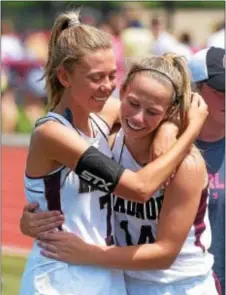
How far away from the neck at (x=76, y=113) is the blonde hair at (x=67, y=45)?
0.06 m

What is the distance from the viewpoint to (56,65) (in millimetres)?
3027

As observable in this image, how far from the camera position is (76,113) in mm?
2996

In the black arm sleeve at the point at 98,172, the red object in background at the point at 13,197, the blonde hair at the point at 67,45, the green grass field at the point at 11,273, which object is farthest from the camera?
the red object in background at the point at 13,197

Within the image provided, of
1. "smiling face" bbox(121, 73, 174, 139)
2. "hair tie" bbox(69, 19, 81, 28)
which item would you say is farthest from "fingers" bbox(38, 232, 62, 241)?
"hair tie" bbox(69, 19, 81, 28)

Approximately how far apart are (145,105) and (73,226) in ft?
1.49

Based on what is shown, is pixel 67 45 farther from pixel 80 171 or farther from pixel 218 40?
pixel 218 40

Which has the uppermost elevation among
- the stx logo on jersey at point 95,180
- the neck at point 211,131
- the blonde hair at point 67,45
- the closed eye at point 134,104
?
the blonde hair at point 67,45

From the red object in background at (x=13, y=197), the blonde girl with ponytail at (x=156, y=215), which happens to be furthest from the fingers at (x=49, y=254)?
the red object in background at (x=13, y=197)

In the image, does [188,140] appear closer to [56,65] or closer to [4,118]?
[56,65]

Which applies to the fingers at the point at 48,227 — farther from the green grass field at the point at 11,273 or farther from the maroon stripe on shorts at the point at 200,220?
the green grass field at the point at 11,273

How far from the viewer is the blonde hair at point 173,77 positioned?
2932mm

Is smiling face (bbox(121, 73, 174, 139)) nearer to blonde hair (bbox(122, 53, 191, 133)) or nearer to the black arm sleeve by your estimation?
blonde hair (bbox(122, 53, 191, 133))

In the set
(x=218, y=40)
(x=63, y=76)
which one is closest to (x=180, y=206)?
(x=63, y=76)

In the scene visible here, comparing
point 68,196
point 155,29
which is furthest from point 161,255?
point 155,29
